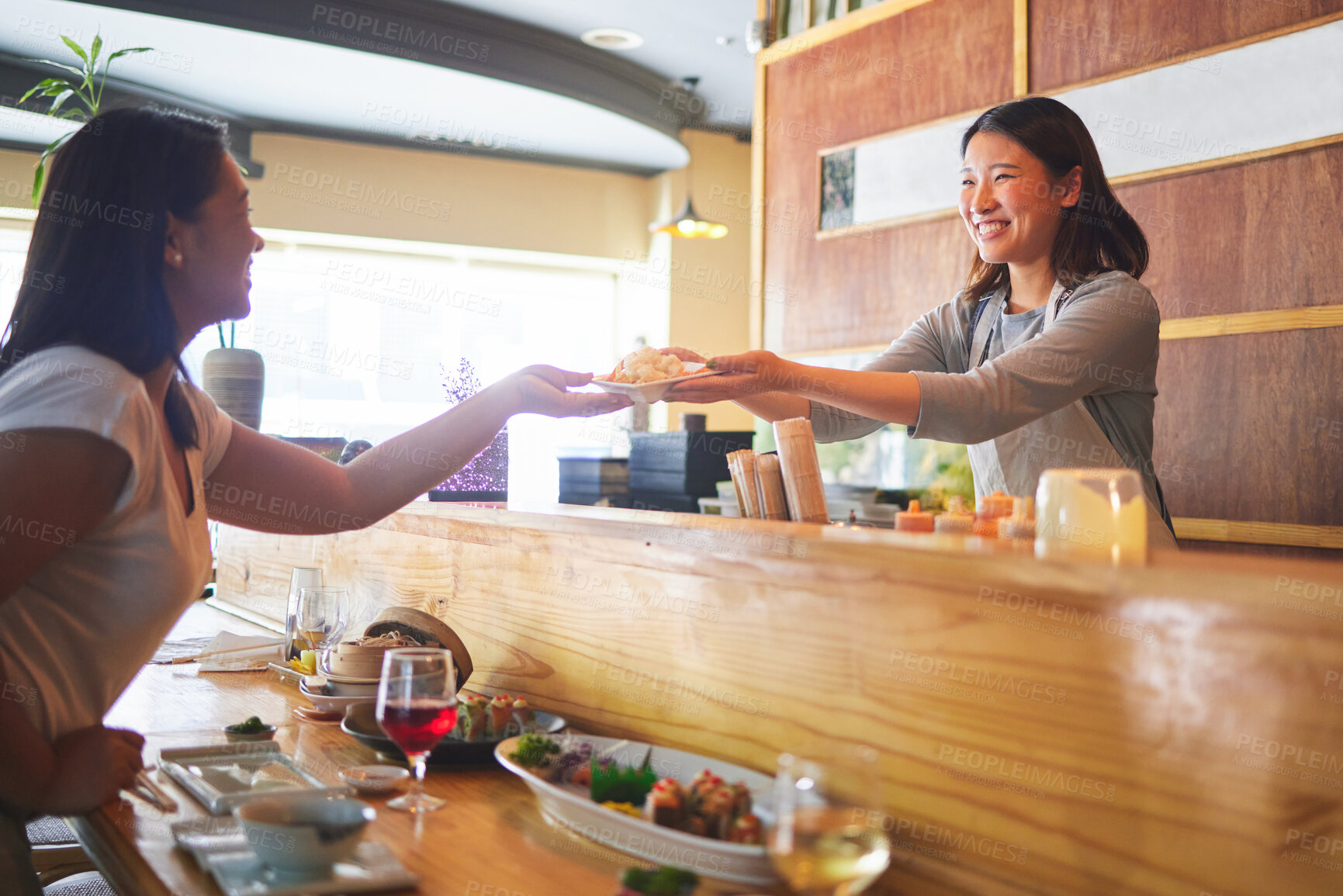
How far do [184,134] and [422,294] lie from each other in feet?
21.9

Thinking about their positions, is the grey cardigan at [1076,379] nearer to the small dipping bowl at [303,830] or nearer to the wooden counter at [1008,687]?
the wooden counter at [1008,687]

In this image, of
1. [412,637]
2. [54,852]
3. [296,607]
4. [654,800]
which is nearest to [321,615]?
[296,607]

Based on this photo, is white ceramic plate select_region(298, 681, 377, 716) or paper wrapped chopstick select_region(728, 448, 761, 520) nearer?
paper wrapped chopstick select_region(728, 448, 761, 520)

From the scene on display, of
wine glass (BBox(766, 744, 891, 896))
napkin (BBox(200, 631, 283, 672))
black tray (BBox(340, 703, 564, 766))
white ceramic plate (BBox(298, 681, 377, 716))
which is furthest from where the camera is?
napkin (BBox(200, 631, 283, 672))

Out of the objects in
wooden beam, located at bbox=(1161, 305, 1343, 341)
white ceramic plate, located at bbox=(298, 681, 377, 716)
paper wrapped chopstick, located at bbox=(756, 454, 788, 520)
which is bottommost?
white ceramic plate, located at bbox=(298, 681, 377, 716)

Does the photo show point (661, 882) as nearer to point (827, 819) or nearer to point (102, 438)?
point (827, 819)

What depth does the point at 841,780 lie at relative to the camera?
2.51 feet

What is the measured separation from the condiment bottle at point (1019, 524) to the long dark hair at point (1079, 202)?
81cm

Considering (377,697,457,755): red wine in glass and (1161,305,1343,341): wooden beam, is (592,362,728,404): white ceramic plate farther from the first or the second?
(1161,305,1343,341): wooden beam

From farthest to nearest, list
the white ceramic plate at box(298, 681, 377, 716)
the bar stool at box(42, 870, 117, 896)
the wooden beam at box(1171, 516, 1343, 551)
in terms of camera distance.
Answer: the wooden beam at box(1171, 516, 1343, 551), the bar stool at box(42, 870, 117, 896), the white ceramic plate at box(298, 681, 377, 716)

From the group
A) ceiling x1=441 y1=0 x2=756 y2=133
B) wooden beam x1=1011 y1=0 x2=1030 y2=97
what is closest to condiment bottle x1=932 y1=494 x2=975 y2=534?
wooden beam x1=1011 y1=0 x2=1030 y2=97

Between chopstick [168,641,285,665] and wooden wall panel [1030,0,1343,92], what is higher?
wooden wall panel [1030,0,1343,92]

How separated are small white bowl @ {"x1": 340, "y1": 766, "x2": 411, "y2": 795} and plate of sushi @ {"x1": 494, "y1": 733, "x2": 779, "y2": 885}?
13 cm

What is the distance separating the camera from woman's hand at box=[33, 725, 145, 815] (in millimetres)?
1191
